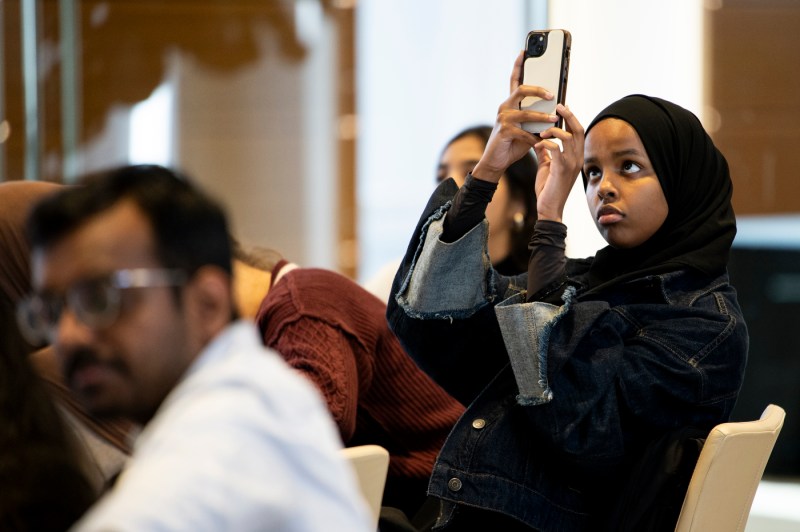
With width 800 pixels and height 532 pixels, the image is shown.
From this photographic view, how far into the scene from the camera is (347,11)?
4879mm

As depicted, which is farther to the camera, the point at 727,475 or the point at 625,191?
the point at 625,191

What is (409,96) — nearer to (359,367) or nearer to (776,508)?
(776,508)

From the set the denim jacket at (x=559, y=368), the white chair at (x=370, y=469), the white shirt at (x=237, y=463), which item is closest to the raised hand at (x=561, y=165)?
the denim jacket at (x=559, y=368)

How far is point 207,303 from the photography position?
102cm

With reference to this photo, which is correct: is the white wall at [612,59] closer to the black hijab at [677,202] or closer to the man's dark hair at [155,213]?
the black hijab at [677,202]

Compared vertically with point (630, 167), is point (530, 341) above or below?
below

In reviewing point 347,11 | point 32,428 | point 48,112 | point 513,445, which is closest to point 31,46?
point 48,112

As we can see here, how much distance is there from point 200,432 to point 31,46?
4.48 metres

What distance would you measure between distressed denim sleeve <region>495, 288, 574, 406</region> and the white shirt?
839 millimetres

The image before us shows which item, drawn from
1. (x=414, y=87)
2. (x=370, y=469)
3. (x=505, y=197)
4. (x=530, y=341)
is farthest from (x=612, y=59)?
(x=370, y=469)

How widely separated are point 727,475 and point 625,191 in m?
0.52

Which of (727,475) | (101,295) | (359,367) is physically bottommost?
(727,475)

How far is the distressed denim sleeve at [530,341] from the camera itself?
69.4 inches

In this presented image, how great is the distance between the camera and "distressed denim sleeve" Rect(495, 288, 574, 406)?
1763 millimetres
